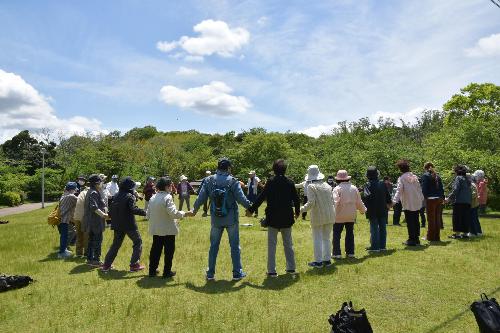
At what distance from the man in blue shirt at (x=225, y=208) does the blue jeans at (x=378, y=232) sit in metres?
3.27

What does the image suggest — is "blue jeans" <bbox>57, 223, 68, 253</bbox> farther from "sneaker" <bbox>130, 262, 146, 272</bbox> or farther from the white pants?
the white pants

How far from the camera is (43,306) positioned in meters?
5.96

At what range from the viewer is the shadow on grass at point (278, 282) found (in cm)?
650

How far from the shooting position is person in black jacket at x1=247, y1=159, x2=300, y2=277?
709 cm

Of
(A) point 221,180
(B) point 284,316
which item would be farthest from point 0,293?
(B) point 284,316

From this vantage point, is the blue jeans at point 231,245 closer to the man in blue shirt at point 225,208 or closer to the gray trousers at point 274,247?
the man in blue shirt at point 225,208

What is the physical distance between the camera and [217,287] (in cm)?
661

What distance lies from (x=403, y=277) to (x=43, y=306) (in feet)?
18.5

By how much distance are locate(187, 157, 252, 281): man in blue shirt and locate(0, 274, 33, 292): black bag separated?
10.5 feet

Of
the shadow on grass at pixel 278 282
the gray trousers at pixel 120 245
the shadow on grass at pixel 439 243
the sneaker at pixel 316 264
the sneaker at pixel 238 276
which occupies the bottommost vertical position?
the shadow on grass at pixel 278 282

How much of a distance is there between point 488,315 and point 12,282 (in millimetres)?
7057

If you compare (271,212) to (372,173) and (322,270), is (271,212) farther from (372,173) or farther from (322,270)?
(372,173)

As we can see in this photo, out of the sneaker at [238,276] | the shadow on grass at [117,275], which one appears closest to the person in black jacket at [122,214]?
the shadow on grass at [117,275]

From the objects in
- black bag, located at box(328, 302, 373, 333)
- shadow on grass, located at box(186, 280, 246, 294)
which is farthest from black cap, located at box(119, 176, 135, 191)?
black bag, located at box(328, 302, 373, 333)
